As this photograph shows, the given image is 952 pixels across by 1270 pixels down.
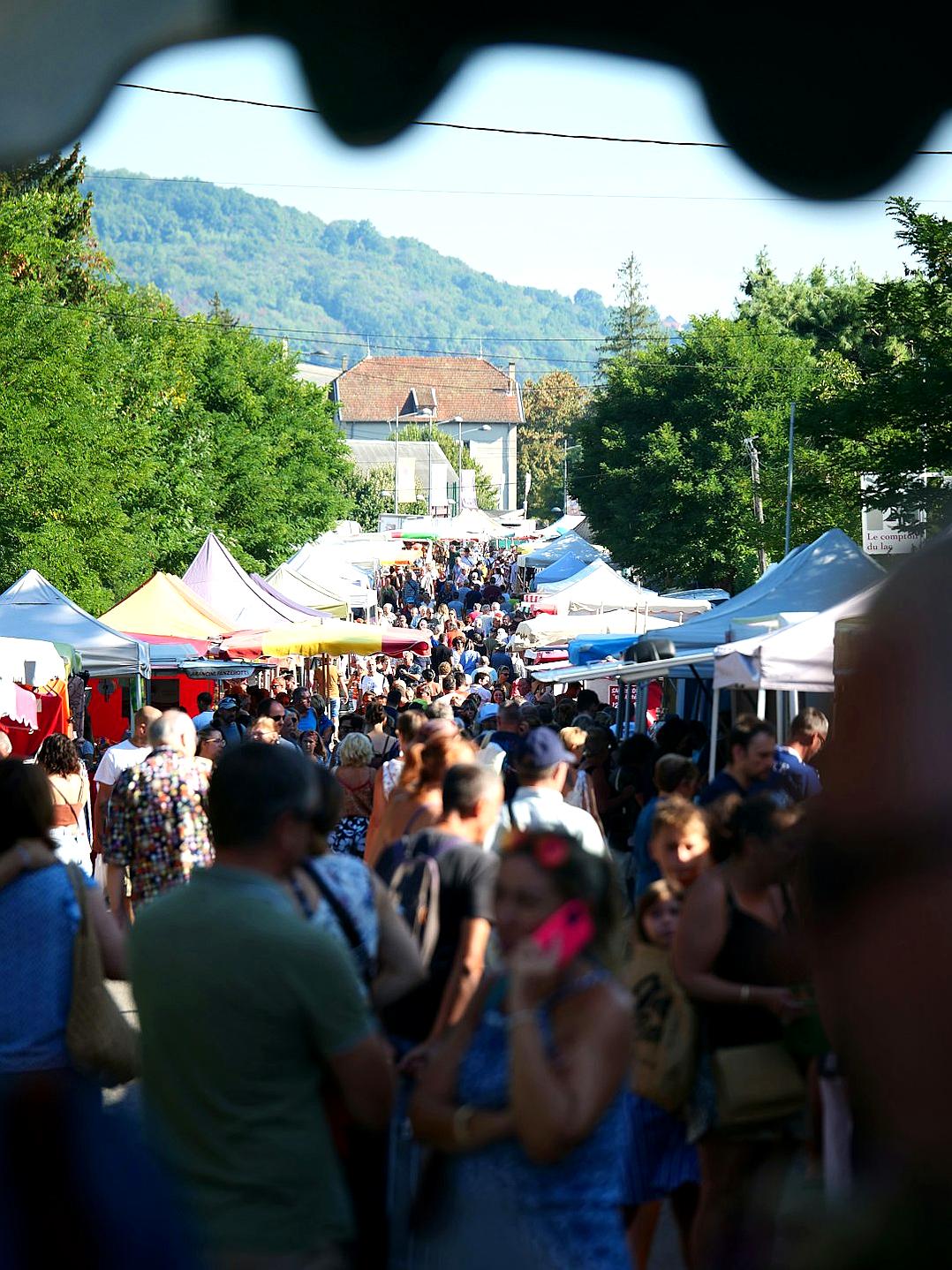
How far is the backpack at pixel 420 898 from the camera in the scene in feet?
12.3

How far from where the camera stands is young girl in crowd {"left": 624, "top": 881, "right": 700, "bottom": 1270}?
333cm

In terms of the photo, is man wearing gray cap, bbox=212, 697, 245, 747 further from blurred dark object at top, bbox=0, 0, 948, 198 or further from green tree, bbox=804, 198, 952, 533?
blurred dark object at top, bbox=0, 0, 948, 198

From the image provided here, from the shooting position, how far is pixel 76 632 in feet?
43.3

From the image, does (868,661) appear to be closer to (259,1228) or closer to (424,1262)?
(424,1262)

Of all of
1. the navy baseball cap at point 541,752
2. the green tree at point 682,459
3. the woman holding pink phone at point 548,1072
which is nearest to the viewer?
the woman holding pink phone at point 548,1072

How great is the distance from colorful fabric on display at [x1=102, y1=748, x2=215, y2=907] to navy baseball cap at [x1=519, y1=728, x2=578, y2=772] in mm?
1190

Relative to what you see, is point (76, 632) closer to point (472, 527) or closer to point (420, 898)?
point (420, 898)

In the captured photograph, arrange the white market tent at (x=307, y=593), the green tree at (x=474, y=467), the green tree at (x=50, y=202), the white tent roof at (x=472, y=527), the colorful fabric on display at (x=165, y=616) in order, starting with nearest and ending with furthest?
the green tree at (x=50, y=202) < the colorful fabric on display at (x=165, y=616) < the white market tent at (x=307, y=593) < the white tent roof at (x=472, y=527) < the green tree at (x=474, y=467)

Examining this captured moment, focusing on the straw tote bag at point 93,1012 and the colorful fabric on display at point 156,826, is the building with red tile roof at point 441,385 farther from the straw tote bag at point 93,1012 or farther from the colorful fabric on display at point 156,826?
the colorful fabric on display at point 156,826

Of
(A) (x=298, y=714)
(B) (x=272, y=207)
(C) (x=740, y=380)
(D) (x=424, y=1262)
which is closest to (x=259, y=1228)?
(D) (x=424, y=1262)

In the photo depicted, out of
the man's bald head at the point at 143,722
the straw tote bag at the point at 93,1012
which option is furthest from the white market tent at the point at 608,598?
the straw tote bag at the point at 93,1012

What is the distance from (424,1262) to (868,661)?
90 centimetres

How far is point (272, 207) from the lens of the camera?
3.36 feet

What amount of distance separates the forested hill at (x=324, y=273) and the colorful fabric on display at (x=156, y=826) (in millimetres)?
3770
